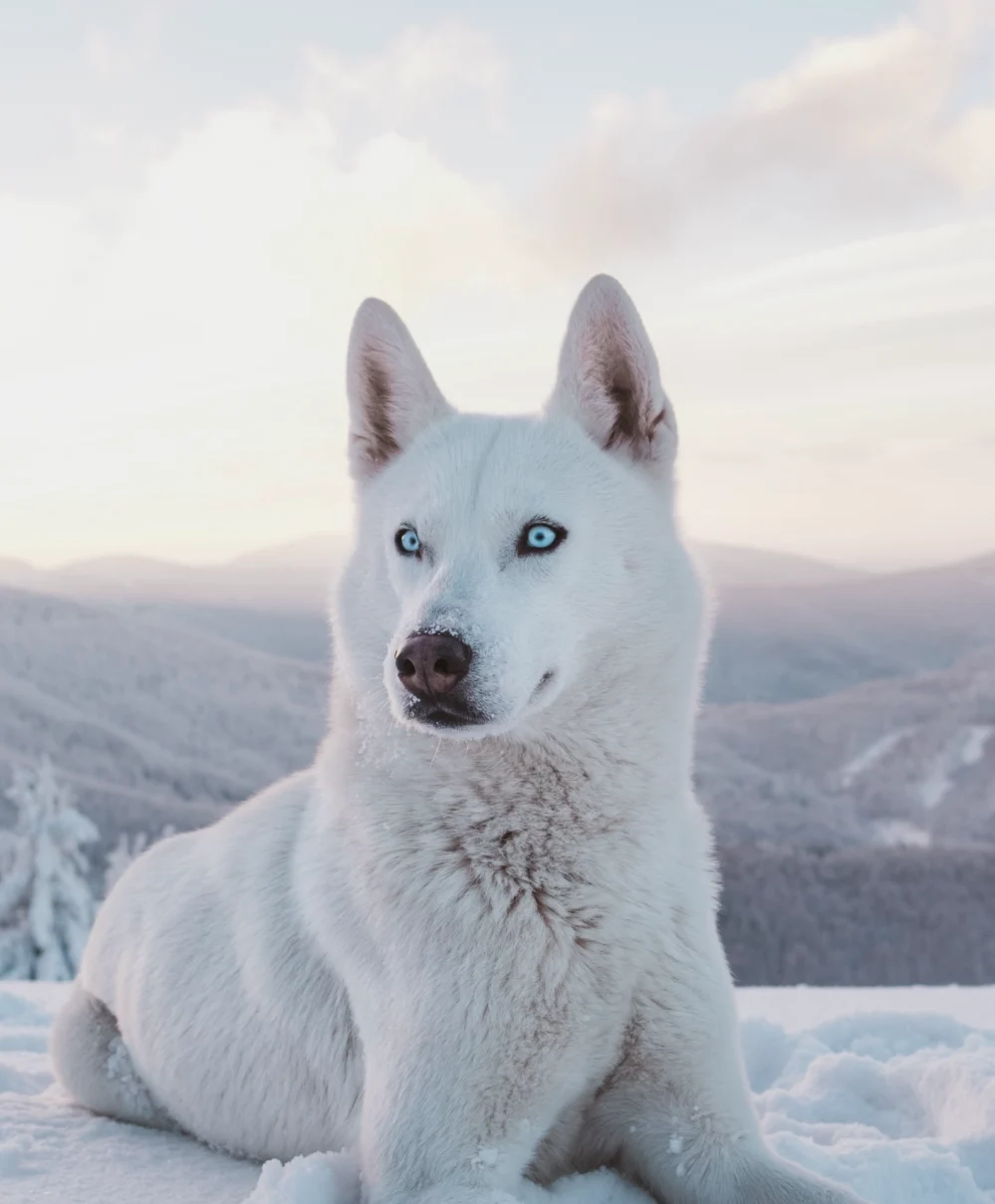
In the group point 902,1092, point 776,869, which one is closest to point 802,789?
point 776,869

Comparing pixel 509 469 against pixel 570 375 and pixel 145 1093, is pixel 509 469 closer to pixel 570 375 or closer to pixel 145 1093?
pixel 570 375

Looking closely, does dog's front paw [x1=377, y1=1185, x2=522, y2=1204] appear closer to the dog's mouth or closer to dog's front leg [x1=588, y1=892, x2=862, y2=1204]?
dog's front leg [x1=588, y1=892, x2=862, y2=1204]

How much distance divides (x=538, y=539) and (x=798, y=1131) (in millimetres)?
2375

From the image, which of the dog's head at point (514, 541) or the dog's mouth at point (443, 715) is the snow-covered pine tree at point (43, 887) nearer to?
the dog's head at point (514, 541)

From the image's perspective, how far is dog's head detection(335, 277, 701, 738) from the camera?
267 centimetres

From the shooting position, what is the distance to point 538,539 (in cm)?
294

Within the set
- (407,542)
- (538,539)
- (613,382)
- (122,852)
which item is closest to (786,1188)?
(538,539)

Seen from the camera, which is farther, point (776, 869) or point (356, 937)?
point (776, 869)

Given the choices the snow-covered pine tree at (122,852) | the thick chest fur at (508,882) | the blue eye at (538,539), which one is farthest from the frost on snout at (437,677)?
the snow-covered pine tree at (122,852)

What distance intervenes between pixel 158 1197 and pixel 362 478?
2.15 m

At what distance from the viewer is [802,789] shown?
94.1ft

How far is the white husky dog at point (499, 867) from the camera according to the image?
2680 millimetres

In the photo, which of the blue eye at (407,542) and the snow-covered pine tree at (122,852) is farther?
the snow-covered pine tree at (122,852)

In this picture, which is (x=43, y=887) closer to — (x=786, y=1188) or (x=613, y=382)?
(x=613, y=382)
